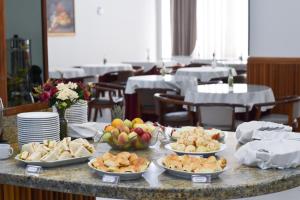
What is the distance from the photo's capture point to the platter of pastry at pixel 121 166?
1.99m

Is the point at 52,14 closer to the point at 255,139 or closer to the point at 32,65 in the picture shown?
the point at 32,65

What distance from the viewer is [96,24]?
11.9 metres

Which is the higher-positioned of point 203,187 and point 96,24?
point 96,24

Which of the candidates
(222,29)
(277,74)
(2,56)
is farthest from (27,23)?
(222,29)

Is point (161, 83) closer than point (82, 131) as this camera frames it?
No

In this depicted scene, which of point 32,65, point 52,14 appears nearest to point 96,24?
point 52,14

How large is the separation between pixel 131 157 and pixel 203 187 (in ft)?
1.13

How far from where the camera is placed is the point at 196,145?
7.69 feet

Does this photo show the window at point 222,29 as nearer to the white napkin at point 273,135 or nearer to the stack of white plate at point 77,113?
the stack of white plate at point 77,113

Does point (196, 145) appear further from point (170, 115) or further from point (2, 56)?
point (170, 115)

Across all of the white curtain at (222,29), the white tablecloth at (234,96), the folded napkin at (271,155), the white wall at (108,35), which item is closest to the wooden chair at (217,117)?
the white tablecloth at (234,96)

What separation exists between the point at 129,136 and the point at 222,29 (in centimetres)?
1124

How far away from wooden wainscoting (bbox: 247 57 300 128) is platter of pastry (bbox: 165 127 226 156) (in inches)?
169

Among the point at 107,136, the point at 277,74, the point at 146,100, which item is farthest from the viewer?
the point at 146,100
